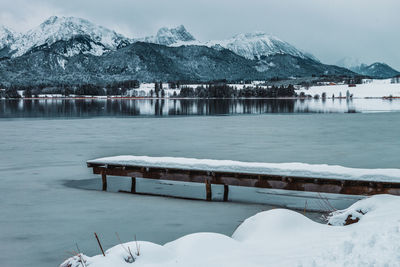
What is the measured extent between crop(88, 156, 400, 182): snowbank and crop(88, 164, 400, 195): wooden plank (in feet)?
0.61

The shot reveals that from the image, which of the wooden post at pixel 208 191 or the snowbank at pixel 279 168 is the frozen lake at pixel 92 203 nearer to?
the wooden post at pixel 208 191

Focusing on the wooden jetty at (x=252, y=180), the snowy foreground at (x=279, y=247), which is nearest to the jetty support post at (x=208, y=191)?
the wooden jetty at (x=252, y=180)

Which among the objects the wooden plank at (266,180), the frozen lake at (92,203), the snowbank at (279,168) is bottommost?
the frozen lake at (92,203)

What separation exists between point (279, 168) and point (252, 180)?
1173 millimetres

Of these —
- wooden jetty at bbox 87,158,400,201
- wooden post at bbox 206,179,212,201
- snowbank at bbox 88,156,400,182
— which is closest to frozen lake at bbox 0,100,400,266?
wooden post at bbox 206,179,212,201

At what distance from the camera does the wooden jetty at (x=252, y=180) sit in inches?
595

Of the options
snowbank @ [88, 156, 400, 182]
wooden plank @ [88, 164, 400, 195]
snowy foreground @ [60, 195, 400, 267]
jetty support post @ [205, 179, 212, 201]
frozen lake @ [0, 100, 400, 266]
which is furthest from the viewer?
jetty support post @ [205, 179, 212, 201]

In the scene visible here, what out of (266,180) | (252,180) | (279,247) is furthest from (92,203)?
(279,247)

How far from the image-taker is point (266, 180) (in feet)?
54.6

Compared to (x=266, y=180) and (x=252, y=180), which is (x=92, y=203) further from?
(x=266, y=180)

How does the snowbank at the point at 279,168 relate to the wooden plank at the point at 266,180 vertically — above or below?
above

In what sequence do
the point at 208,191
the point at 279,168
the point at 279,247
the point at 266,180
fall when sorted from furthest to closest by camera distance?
the point at 208,191 < the point at 279,168 < the point at 266,180 < the point at 279,247

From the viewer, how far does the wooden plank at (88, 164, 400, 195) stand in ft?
49.5

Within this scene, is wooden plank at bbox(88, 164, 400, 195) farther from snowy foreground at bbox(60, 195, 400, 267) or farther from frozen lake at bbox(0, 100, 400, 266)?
snowy foreground at bbox(60, 195, 400, 267)
